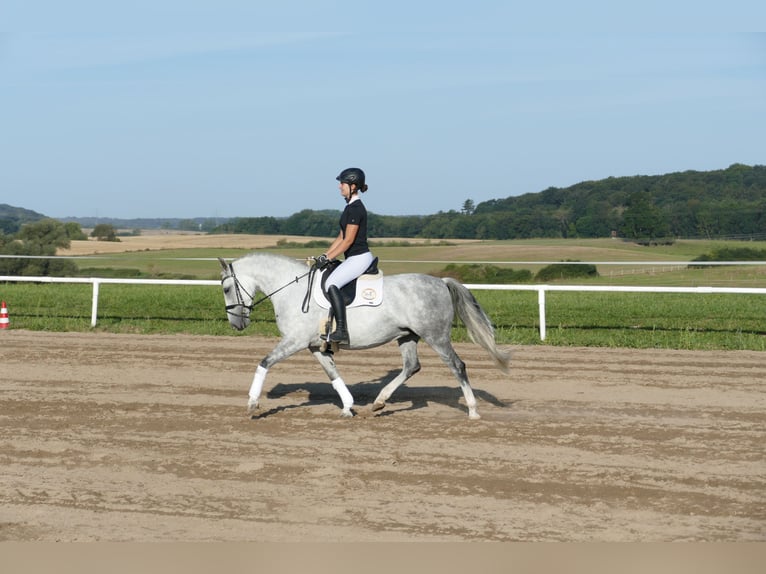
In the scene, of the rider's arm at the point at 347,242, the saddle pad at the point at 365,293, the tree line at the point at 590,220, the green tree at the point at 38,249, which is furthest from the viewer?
the tree line at the point at 590,220

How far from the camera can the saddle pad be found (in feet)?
31.1

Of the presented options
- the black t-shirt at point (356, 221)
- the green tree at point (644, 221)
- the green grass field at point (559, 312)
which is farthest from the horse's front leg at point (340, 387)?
the green tree at point (644, 221)

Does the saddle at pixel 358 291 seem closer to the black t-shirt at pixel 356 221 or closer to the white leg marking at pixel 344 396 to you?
the black t-shirt at pixel 356 221

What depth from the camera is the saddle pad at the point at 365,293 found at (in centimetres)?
947

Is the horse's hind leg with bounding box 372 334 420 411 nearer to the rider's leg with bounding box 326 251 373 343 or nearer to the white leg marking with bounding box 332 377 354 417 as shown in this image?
the white leg marking with bounding box 332 377 354 417

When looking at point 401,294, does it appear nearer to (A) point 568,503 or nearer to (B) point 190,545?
(A) point 568,503

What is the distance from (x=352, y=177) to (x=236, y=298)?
185 centimetres

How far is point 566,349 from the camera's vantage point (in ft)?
50.7

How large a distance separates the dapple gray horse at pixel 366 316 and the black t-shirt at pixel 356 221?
45 cm

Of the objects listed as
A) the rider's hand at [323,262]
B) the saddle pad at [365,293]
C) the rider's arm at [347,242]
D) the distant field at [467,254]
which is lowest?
the distant field at [467,254]

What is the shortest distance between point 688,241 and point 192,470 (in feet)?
163

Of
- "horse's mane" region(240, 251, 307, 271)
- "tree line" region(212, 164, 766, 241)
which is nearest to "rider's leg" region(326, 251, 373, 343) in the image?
"horse's mane" region(240, 251, 307, 271)

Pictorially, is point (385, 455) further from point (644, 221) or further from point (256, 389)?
point (644, 221)


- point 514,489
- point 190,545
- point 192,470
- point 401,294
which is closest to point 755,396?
point 401,294
